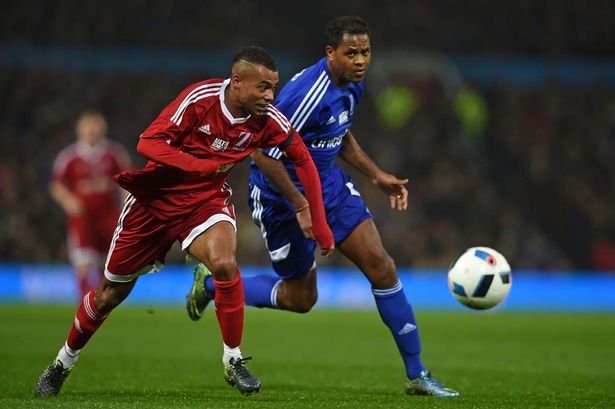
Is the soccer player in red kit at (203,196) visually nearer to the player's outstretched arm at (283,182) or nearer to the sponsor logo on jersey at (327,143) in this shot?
the player's outstretched arm at (283,182)

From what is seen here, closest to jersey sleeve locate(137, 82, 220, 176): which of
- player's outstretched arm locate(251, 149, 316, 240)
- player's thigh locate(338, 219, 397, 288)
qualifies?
player's outstretched arm locate(251, 149, 316, 240)

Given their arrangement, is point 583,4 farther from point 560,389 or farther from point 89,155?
point 560,389

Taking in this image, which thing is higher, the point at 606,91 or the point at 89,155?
the point at 606,91

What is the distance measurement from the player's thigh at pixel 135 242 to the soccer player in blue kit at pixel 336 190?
2.71ft

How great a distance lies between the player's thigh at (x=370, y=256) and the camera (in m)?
6.61

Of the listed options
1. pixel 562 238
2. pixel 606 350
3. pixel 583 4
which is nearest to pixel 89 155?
pixel 606 350

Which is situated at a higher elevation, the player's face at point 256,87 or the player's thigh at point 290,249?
the player's face at point 256,87

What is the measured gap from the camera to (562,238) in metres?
19.1

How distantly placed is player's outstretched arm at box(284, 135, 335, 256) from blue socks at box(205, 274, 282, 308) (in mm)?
1402

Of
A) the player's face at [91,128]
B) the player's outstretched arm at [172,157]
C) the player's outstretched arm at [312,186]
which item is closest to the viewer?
the player's outstretched arm at [172,157]

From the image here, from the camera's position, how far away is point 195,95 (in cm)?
584

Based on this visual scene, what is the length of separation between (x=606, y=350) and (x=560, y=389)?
11.5 ft

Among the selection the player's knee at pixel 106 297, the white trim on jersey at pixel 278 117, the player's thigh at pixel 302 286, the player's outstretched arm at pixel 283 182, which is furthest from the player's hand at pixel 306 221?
the player's knee at pixel 106 297

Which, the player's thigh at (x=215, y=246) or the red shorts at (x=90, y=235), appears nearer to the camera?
the player's thigh at (x=215, y=246)
